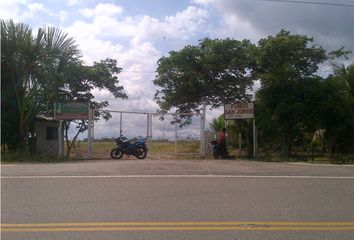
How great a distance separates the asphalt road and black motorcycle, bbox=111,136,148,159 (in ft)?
21.1

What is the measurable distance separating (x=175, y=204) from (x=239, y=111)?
45.2 ft

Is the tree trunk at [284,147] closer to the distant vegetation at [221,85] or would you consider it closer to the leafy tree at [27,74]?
the distant vegetation at [221,85]

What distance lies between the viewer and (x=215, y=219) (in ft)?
27.5

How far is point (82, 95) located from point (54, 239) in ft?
A: 67.1

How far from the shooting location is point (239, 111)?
23016 mm

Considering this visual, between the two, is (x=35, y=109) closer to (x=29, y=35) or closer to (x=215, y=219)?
(x=29, y=35)

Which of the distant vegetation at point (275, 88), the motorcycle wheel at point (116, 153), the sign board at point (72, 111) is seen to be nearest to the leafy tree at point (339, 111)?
the distant vegetation at point (275, 88)

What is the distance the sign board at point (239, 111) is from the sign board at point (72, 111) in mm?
6578

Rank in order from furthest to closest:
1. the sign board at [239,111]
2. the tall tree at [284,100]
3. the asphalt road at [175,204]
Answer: the sign board at [239,111]
the tall tree at [284,100]
the asphalt road at [175,204]

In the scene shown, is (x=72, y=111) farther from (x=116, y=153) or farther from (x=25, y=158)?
(x=25, y=158)

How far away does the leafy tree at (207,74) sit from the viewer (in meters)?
25.6

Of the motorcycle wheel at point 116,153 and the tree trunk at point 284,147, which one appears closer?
the motorcycle wheel at point 116,153

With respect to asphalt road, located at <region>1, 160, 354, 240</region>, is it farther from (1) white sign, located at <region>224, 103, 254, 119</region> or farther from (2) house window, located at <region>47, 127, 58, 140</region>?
(2) house window, located at <region>47, 127, 58, 140</region>

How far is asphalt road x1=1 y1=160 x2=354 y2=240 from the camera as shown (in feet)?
24.7
